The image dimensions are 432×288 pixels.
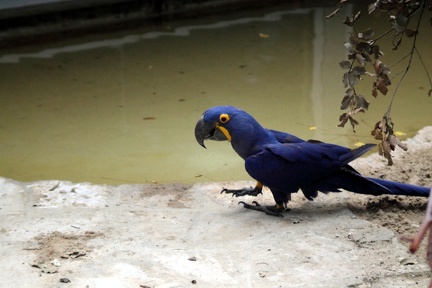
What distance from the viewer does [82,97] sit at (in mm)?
5488

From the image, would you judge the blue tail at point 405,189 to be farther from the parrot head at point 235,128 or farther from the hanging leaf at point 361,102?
the parrot head at point 235,128

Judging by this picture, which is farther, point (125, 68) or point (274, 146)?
point (125, 68)

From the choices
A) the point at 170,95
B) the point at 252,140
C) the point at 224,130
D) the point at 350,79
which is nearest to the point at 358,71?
the point at 350,79

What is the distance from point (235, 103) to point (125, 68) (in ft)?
3.93

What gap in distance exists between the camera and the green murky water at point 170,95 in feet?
14.8

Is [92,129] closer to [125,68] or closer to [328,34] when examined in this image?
[125,68]

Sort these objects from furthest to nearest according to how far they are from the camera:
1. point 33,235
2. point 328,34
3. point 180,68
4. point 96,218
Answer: point 328,34, point 180,68, point 96,218, point 33,235

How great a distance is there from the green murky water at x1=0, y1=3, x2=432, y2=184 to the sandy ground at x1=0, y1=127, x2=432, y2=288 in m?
0.60

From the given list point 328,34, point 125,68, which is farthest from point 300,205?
point 328,34

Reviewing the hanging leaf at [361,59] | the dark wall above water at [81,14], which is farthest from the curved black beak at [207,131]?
the dark wall above water at [81,14]

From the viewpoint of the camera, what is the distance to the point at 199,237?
316 centimetres

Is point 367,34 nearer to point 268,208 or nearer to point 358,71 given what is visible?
point 358,71

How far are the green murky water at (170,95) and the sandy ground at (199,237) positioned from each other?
23.8 inches

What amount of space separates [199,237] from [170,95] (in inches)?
96.4
